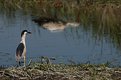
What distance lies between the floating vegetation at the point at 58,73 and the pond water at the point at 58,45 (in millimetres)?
1731

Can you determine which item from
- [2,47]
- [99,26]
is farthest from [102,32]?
[2,47]

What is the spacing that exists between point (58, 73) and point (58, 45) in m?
4.20

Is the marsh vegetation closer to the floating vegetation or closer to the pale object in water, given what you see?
the floating vegetation

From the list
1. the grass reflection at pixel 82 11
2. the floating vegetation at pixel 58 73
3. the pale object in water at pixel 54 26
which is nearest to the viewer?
the floating vegetation at pixel 58 73

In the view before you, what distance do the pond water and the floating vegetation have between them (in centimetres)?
173

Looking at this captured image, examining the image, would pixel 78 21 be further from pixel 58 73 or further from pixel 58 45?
pixel 58 73

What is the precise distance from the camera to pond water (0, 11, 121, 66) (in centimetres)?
981

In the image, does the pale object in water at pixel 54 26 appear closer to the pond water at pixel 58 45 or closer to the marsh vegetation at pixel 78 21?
the pond water at pixel 58 45

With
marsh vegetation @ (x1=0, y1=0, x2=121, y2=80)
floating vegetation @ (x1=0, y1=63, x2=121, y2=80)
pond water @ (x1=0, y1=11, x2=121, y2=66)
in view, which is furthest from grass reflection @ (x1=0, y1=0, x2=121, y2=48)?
floating vegetation @ (x1=0, y1=63, x2=121, y2=80)

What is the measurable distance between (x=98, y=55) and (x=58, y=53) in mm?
805

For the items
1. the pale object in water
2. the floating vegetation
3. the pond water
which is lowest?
the floating vegetation

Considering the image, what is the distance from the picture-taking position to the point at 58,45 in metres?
11.1

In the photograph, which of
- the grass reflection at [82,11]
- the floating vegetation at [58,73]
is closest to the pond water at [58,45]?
the grass reflection at [82,11]

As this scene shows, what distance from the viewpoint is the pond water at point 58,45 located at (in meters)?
9.81
